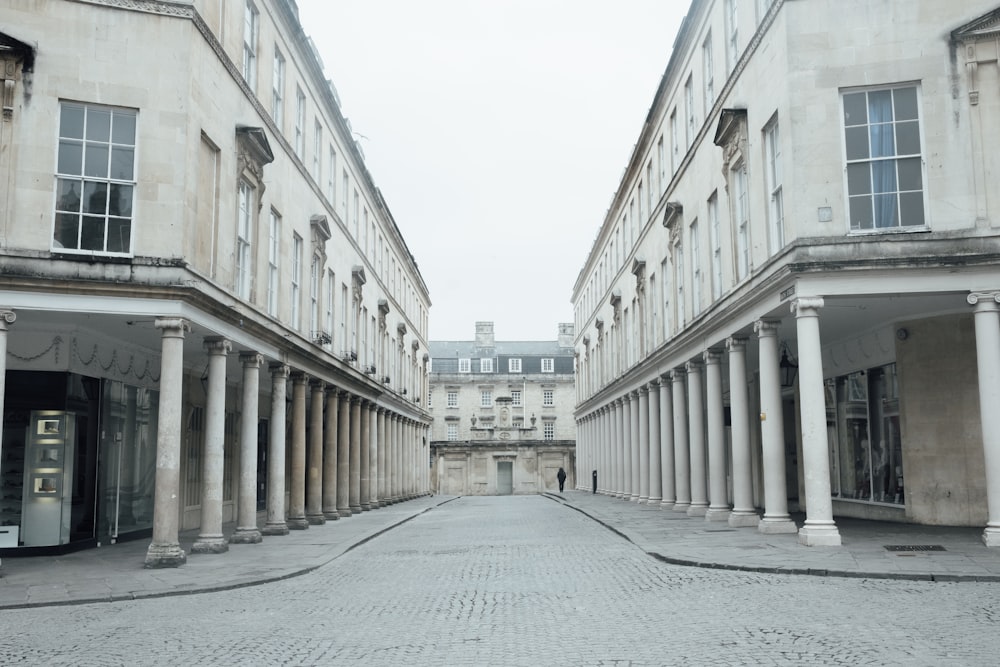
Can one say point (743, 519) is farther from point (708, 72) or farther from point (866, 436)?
point (708, 72)

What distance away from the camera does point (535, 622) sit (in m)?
10.0

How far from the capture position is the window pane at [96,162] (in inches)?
645

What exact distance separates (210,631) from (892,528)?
14.9 meters

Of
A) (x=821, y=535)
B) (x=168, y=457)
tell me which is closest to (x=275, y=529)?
(x=168, y=457)

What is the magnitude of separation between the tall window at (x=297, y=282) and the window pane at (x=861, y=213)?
48.8 ft

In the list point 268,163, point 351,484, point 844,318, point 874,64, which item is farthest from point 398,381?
point 874,64

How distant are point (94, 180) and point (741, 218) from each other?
1376cm

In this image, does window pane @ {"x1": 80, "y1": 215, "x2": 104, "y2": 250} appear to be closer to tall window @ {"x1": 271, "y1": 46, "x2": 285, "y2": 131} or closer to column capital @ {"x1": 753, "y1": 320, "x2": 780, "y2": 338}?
tall window @ {"x1": 271, "y1": 46, "x2": 285, "y2": 131}

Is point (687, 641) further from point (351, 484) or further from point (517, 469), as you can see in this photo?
point (517, 469)

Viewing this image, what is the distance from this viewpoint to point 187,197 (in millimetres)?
17000

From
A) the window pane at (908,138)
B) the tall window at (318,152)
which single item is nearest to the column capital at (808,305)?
the window pane at (908,138)

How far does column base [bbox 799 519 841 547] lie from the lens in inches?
635

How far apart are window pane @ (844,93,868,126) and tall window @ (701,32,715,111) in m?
7.47

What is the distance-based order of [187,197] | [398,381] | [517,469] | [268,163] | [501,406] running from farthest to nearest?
[501,406] → [517,469] → [398,381] → [268,163] → [187,197]
